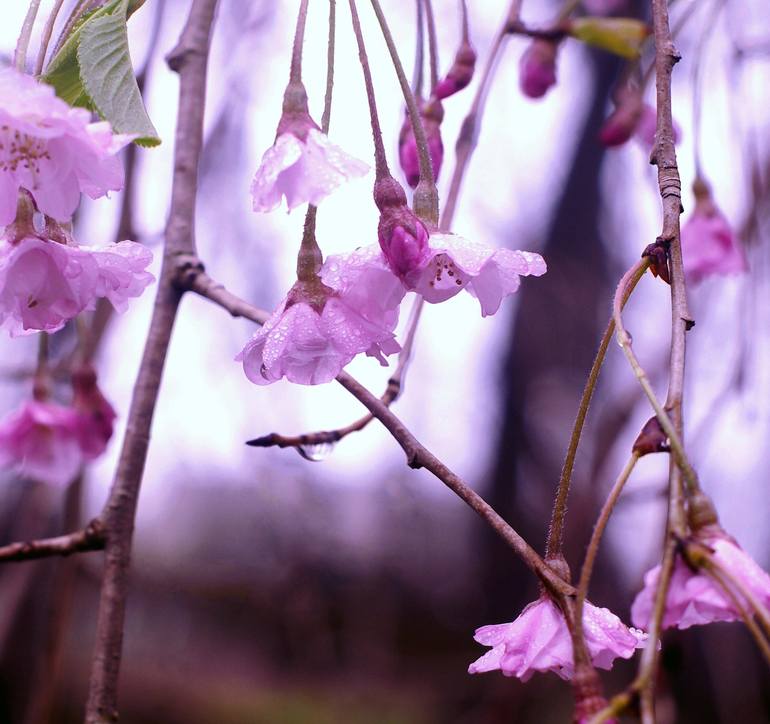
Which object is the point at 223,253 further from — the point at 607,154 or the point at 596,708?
the point at 596,708

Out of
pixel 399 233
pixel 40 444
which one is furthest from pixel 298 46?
pixel 40 444

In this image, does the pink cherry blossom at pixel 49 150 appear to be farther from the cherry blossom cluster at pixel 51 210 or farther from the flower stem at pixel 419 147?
the flower stem at pixel 419 147

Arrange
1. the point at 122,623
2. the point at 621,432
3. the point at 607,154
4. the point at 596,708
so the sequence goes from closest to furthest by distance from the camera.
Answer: the point at 596,708 → the point at 122,623 → the point at 621,432 → the point at 607,154

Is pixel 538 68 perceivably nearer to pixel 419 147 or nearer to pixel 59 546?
pixel 419 147

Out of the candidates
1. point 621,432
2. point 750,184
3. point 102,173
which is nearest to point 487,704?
point 621,432

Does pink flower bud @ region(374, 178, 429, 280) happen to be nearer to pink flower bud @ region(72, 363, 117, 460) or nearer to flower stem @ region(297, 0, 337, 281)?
flower stem @ region(297, 0, 337, 281)
